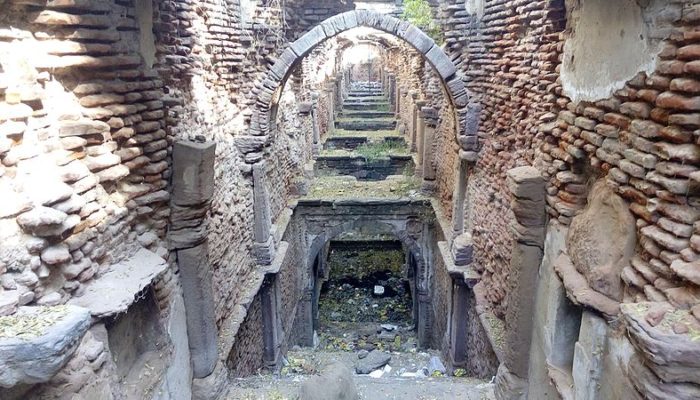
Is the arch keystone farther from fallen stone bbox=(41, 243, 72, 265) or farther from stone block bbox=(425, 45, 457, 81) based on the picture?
fallen stone bbox=(41, 243, 72, 265)

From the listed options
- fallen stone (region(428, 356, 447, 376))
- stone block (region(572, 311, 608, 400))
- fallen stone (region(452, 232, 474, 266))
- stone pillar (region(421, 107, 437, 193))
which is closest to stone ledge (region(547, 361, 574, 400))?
stone block (region(572, 311, 608, 400))

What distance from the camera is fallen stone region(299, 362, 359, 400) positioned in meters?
4.72

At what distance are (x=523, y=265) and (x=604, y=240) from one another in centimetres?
128

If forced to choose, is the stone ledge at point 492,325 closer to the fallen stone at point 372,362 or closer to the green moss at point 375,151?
the fallen stone at point 372,362

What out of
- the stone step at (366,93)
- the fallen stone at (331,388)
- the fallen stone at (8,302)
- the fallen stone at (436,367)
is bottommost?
the fallen stone at (436,367)

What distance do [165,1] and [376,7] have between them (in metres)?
5.28

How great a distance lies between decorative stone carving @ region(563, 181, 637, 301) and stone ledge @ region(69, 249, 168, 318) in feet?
9.83

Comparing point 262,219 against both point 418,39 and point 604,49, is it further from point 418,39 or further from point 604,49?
point 604,49

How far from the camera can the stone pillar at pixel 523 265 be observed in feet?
13.6

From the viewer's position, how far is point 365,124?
19.9 m

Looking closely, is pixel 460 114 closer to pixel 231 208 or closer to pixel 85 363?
pixel 231 208

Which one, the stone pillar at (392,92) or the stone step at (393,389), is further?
the stone pillar at (392,92)

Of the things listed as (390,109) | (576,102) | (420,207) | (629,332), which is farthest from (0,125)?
(390,109)

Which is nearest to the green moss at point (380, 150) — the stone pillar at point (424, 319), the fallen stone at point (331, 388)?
the stone pillar at point (424, 319)
